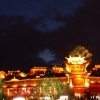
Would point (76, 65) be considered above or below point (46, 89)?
above

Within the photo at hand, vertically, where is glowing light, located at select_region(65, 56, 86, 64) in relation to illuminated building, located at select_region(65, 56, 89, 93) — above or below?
above

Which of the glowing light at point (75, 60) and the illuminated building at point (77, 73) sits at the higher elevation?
the glowing light at point (75, 60)

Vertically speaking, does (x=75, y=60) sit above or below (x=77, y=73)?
above

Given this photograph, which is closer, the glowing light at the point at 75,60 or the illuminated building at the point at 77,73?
the illuminated building at the point at 77,73

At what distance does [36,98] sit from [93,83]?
1790 inches

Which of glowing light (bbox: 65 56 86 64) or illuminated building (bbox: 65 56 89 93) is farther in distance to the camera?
glowing light (bbox: 65 56 86 64)

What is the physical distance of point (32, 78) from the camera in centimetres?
10306

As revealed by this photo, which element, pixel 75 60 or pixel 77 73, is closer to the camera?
pixel 77 73

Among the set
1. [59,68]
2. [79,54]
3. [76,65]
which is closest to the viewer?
[76,65]

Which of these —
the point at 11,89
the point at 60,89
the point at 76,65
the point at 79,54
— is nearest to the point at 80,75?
the point at 76,65

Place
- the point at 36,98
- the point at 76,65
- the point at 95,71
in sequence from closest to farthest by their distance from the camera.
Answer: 1. the point at 36,98
2. the point at 76,65
3. the point at 95,71

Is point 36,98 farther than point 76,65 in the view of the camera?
No

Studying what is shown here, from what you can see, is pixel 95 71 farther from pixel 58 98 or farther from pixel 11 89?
pixel 58 98

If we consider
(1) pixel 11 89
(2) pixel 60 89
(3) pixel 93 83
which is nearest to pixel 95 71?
(3) pixel 93 83
